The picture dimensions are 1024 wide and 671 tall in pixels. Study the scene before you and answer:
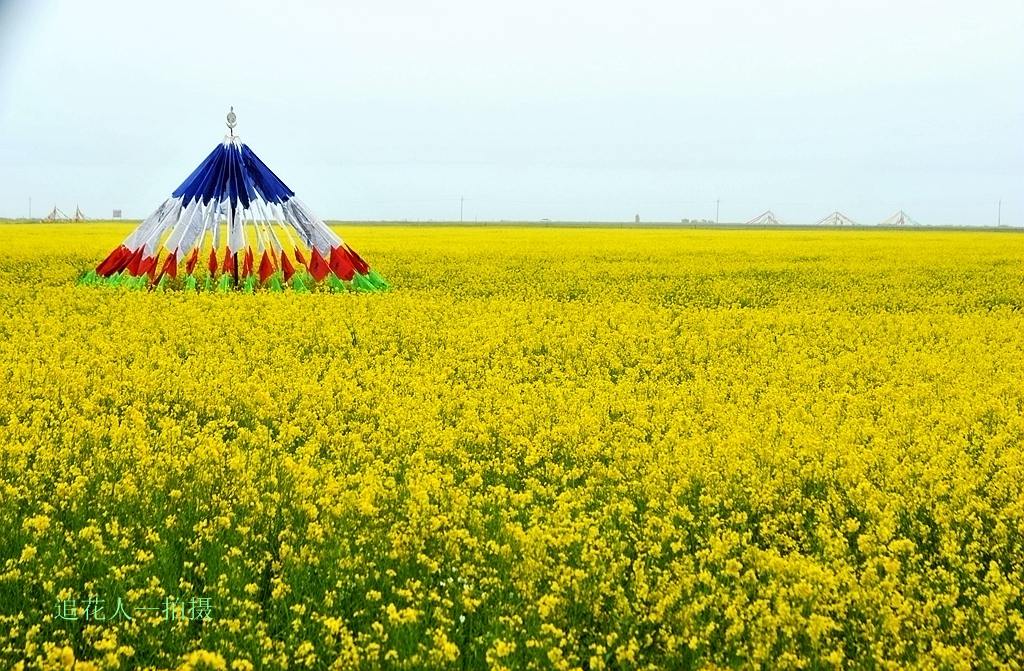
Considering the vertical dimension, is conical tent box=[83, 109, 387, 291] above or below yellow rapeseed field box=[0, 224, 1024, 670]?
above

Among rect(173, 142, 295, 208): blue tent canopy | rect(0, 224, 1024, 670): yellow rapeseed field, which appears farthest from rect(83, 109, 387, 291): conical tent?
rect(0, 224, 1024, 670): yellow rapeseed field

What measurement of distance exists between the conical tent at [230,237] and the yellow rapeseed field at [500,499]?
5.76 metres

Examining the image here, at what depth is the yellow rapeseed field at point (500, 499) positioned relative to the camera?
4.59m

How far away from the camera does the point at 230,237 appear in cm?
1909

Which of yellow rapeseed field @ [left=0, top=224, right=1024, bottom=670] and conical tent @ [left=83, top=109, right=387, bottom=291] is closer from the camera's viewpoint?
yellow rapeseed field @ [left=0, top=224, right=1024, bottom=670]

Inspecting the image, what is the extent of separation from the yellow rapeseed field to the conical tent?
227 inches

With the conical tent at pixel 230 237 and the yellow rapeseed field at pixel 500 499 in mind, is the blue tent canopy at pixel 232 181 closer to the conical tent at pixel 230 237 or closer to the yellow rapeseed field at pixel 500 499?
the conical tent at pixel 230 237

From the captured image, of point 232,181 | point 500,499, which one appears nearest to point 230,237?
point 232,181

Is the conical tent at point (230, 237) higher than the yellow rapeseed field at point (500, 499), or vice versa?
the conical tent at point (230, 237)

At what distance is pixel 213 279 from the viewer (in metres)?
19.2

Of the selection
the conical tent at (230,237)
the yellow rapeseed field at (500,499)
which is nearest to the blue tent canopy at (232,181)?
the conical tent at (230,237)

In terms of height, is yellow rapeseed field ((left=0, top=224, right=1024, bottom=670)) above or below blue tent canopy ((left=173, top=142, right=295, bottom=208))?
below

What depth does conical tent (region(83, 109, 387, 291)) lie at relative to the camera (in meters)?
18.6

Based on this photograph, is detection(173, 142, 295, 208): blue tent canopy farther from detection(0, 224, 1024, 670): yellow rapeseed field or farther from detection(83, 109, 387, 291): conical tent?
detection(0, 224, 1024, 670): yellow rapeseed field
